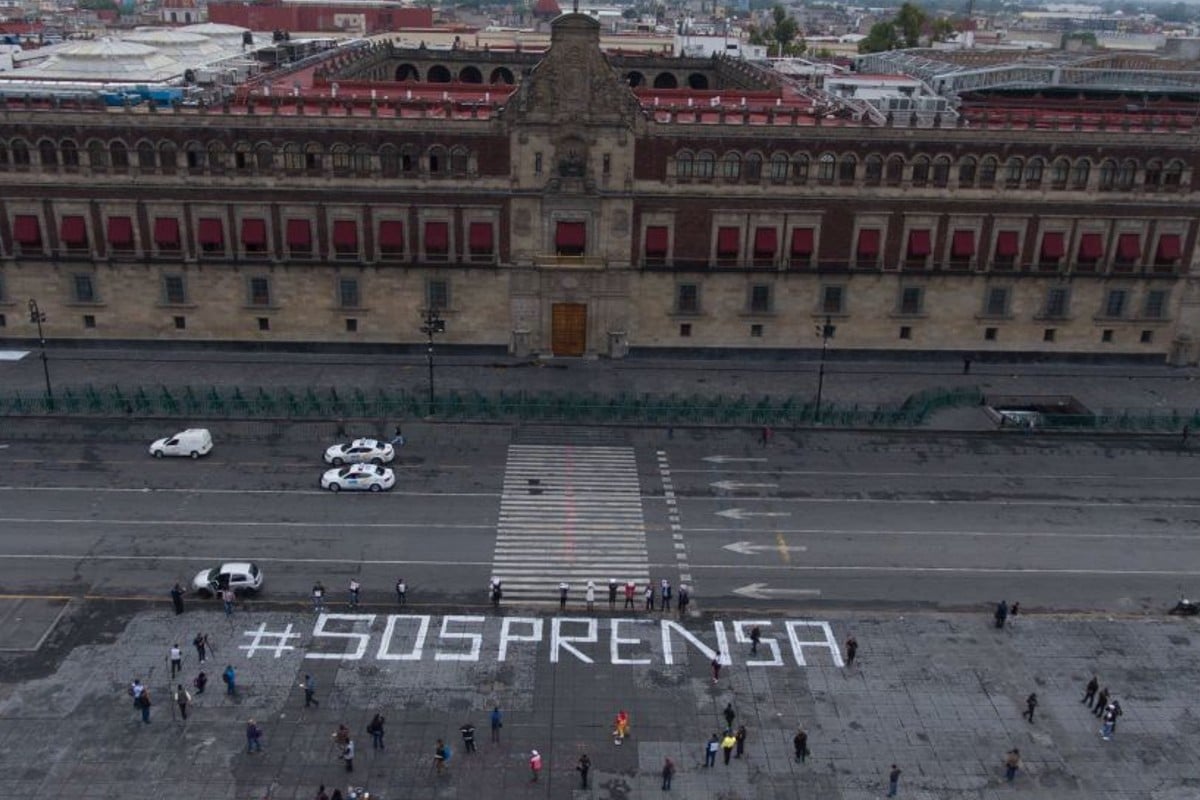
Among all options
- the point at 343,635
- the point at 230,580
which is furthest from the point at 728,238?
the point at 230,580

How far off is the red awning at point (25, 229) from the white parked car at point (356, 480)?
28221mm

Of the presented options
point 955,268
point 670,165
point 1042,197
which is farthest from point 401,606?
point 1042,197

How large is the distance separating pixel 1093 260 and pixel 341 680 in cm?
5297

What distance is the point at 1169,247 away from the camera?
67500 millimetres

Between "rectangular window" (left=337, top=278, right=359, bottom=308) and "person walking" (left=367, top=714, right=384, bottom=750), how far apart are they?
37.5 metres

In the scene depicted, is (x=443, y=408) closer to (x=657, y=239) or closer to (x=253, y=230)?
(x=253, y=230)

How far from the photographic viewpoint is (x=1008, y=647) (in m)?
40.6

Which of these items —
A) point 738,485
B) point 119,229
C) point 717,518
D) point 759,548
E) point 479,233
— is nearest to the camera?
point 759,548

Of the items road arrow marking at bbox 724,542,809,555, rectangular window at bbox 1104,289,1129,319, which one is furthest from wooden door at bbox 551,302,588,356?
rectangular window at bbox 1104,289,1129,319

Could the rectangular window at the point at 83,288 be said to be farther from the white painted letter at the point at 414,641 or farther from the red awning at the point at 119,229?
the white painted letter at the point at 414,641

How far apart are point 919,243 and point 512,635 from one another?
39444mm

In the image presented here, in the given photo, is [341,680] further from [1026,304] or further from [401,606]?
[1026,304]

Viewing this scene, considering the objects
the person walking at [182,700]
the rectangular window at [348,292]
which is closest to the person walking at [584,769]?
the person walking at [182,700]

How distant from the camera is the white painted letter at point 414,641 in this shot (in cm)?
3909
